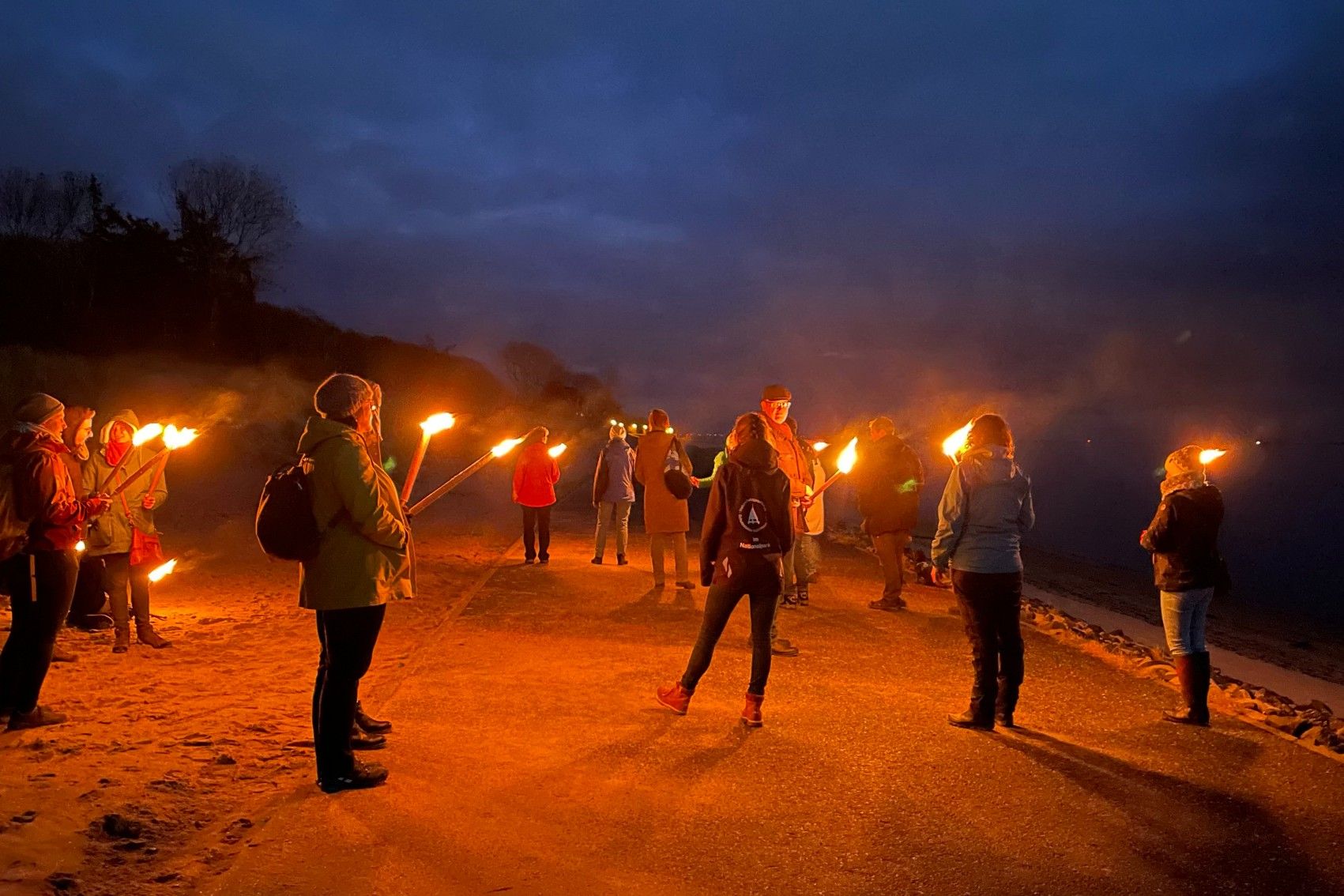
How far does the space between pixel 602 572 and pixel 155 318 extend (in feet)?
102

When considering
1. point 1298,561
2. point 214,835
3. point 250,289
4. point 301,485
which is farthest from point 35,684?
point 1298,561

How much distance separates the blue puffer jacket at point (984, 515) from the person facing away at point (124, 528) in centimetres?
629

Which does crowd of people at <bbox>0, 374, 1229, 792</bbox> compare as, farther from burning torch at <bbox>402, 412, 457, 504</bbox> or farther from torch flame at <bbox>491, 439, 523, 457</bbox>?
torch flame at <bbox>491, 439, 523, 457</bbox>

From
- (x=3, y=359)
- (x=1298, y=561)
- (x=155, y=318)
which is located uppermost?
(x=155, y=318)

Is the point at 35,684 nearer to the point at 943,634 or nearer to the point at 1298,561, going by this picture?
the point at 943,634

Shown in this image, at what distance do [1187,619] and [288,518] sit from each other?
5.97m

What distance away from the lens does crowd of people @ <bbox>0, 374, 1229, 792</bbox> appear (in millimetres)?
4199

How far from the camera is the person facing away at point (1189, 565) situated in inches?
236

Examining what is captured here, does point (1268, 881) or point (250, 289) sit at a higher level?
point (250, 289)

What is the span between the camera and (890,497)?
10.1 m

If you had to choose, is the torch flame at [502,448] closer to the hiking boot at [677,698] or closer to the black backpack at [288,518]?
the black backpack at [288,518]

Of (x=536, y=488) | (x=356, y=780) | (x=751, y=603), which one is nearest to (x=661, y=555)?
(x=536, y=488)

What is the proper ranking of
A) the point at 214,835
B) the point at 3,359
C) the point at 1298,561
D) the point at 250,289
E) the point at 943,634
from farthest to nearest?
the point at 1298,561
the point at 250,289
the point at 3,359
the point at 943,634
the point at 214,835

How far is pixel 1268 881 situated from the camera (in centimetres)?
392
